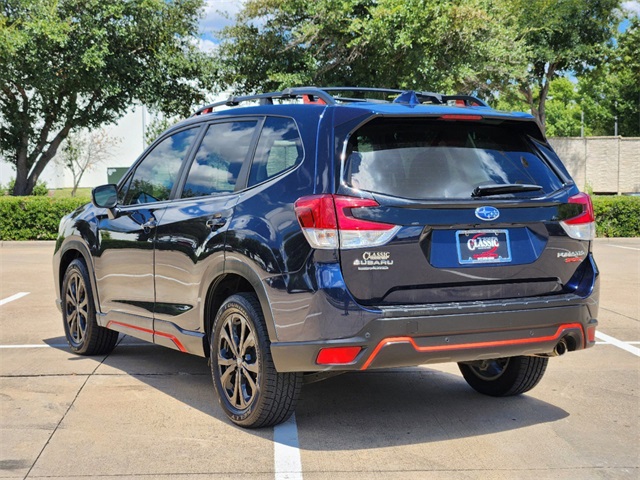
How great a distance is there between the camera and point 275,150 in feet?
17.2

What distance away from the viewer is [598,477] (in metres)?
4.48

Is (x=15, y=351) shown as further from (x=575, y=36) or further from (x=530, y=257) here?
(x=575, y=36)

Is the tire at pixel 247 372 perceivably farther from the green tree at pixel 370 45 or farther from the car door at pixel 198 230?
the green tree at pixel 370 45

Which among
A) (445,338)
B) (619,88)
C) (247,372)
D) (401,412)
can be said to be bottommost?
(401,412)

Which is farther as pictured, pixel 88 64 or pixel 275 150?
pixel 88 64

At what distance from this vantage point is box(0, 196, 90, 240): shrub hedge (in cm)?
2102

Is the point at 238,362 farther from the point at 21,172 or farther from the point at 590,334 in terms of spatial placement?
the point at 21,172

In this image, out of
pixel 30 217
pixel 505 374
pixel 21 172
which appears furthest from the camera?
pixel 21 172

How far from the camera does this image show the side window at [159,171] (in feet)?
20.5

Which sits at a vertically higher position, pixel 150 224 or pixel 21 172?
pixel 21 172

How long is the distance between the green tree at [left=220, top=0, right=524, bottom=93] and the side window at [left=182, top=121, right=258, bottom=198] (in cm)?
1716

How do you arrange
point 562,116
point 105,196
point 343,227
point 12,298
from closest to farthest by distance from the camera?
point 343,227, point 105,196, point 12,298, point 562,116

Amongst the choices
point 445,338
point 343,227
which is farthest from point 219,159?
point 445,338

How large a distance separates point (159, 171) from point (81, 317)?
5.59ft
